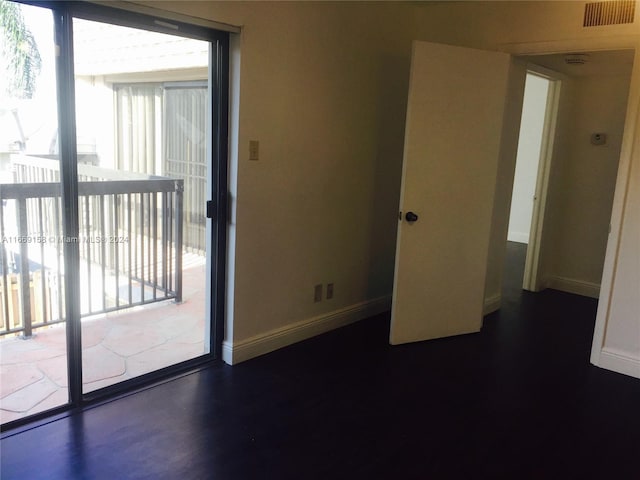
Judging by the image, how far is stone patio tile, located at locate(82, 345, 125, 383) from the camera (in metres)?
2.70

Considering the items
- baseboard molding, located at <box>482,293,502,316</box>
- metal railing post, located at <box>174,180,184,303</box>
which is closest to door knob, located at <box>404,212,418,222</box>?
baseboard molding, located at <box>482,293,502,316</box>

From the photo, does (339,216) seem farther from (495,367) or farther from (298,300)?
(495,367)

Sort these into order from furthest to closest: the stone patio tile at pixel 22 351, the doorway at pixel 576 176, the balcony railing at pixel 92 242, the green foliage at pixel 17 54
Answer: the doorway at pixel 576 176
the stone patio tile at pixel 22 351
the balcony railing at pixel 92 242
the green foliage at pixel 17 54

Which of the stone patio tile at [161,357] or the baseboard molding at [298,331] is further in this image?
the baseboard molding at [298,331]

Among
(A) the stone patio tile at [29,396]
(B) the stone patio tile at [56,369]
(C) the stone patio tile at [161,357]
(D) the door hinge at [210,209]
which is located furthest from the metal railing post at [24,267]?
(D) the door hinge at [210,209]

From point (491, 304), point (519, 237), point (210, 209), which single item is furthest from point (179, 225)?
point (519, 237)

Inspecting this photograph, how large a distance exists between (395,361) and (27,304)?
2.13m

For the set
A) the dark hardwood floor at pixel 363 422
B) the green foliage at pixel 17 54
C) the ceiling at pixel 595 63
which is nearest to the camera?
the green foliage at pixel 17 54

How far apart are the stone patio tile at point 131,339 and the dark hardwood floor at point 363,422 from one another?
0.31 meters

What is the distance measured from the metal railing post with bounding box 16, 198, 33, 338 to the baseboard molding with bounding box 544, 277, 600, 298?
14.4 feet

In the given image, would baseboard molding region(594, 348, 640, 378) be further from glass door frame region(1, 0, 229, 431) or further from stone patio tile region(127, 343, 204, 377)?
stone patio tile region(127, 343, 204, 377)

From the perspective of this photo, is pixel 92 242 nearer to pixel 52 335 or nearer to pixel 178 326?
pixel 52 335

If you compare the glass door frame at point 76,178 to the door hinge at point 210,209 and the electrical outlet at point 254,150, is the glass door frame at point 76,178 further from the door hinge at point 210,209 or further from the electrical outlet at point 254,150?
the electrical outlet at point 254,150

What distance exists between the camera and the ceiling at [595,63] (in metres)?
3.93
